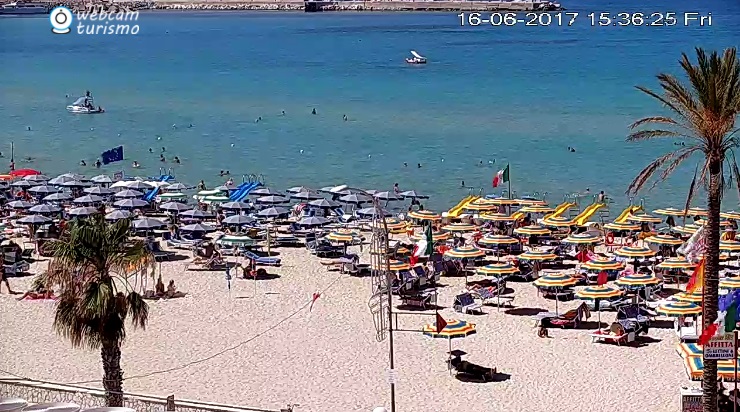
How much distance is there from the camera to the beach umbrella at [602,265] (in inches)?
1072

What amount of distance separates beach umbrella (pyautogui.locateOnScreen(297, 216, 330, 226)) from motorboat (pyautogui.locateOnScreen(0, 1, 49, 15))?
118 metres

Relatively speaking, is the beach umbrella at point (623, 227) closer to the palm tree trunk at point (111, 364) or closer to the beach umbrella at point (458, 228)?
the beach umbrella at point (458, 228)

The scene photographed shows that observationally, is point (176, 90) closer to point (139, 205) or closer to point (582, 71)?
point (582, 71)

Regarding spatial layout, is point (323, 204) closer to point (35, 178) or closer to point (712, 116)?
point (35, 178)

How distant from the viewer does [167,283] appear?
27.9 metres

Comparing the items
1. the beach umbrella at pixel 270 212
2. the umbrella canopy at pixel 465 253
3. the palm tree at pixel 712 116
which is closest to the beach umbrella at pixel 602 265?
the umbrella canopy at pixel 465 253

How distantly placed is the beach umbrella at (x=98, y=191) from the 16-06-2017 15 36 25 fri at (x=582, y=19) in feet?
403

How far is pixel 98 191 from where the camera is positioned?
38.2 metres

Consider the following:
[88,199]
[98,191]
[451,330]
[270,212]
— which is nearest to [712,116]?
[451,330]

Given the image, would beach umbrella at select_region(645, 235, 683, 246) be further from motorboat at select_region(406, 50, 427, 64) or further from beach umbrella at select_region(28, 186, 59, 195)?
motorboat at select_region(406, 50, 427, 64)

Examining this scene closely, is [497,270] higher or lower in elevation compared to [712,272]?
lower

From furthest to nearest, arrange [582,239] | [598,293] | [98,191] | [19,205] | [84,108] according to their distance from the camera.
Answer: [84,108] → [98,191] → [19,205] → [582,239] → [598,293]

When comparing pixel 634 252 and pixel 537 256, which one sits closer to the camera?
pixel 537 256

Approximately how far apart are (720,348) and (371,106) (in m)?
65.3
